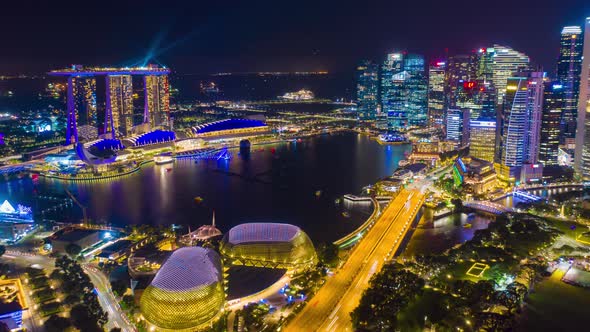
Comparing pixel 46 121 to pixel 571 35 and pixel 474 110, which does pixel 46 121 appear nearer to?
pixel 474 110

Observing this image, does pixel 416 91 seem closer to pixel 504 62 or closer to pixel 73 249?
pixel 504 62

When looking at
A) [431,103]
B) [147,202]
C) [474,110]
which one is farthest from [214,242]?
[431,103]

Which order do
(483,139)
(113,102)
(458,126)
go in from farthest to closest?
→ (113,102) < (458,126) < (483,139)

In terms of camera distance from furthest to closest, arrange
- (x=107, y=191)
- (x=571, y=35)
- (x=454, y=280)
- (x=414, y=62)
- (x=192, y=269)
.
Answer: (x=414, y=62) < (x=571, y=35) < (x=107, y=191) < (x=454, y=280) < (x=192, y=269)

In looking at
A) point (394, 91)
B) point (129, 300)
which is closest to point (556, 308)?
point (129, 300)

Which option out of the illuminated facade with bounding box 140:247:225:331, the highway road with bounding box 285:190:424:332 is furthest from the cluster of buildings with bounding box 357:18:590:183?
the illuminated facade with bounding box 140:247:225:331

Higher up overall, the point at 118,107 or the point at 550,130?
the point at 118,107

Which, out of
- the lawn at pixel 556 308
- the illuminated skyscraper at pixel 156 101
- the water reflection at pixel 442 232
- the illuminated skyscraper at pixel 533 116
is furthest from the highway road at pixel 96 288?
the illuminated skyscraper at pixel 156 101
